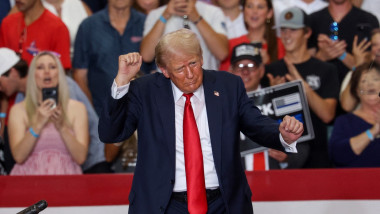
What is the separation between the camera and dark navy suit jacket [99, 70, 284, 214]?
2.77 metres

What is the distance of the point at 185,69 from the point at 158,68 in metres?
1.85

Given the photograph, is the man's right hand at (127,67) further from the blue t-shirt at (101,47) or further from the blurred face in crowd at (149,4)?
the blurred face in crowd at (149,4)

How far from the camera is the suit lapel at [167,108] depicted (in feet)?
9.12

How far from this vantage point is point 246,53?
4934mm

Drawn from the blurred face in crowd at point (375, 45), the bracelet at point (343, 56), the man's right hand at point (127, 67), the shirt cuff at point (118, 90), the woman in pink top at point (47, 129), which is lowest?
the woman in pink top at point (47, 129)

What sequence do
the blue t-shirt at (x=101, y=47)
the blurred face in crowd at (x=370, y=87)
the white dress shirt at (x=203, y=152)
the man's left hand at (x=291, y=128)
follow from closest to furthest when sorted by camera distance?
the man's left hand at (x=291, y=128), the white dress shirt at (x=203, y=152), the blurred face in crowd at (x=370, y=87), the blue t-shirt at (x=101, y=47)

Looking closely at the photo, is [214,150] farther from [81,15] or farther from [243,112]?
[81,15]

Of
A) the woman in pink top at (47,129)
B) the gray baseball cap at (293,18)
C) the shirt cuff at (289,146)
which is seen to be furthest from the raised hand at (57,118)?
the shirt cuff at (289,146)

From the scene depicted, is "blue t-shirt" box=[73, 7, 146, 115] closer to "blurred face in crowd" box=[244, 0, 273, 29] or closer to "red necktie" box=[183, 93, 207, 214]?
"blurred face in crowd" box=[244, 0, 273, 29]

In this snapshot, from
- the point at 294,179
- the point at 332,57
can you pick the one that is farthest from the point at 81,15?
the point at 294,179

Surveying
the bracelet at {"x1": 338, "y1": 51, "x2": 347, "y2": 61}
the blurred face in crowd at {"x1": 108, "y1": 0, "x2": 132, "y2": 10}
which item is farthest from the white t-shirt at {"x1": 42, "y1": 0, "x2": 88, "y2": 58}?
the bracelet at {"x1": 338, "y1": 51, "x2": 347, "y2": 61}

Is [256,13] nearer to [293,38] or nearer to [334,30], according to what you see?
[293,38]

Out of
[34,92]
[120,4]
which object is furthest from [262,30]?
[34,92]

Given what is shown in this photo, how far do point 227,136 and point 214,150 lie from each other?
0.29 ft
